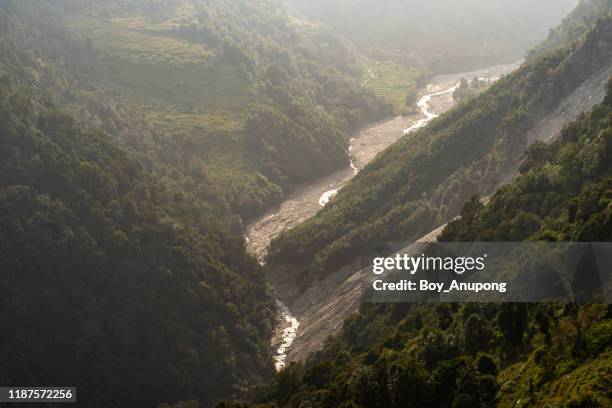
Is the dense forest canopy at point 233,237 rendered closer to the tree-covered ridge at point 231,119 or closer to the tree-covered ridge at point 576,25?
the tree-covered ridge at point 231,119

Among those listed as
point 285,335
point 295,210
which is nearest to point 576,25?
point 295,210

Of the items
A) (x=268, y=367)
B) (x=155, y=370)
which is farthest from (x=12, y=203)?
(x=268, y=367)

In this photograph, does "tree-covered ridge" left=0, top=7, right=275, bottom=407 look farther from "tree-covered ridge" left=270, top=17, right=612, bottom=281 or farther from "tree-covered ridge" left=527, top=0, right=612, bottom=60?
"tree-covered ridge" left=527, top=0, right=612, bottom=60

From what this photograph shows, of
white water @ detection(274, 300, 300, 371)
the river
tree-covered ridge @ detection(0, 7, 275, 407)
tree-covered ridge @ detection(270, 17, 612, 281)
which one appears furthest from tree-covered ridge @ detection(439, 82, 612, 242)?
tree-covered ridge @ detection(0, 7, 275, 407)

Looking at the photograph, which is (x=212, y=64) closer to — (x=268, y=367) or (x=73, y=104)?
(x=73, y=104)

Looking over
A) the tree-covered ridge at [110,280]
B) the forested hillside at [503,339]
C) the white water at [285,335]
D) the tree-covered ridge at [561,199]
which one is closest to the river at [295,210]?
the white water at [285,335]

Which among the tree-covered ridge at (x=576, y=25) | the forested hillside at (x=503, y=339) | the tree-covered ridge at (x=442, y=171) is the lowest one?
the forested hillside at (x=503, y=339)

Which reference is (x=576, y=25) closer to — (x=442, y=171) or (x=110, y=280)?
(x=442, y=171)
